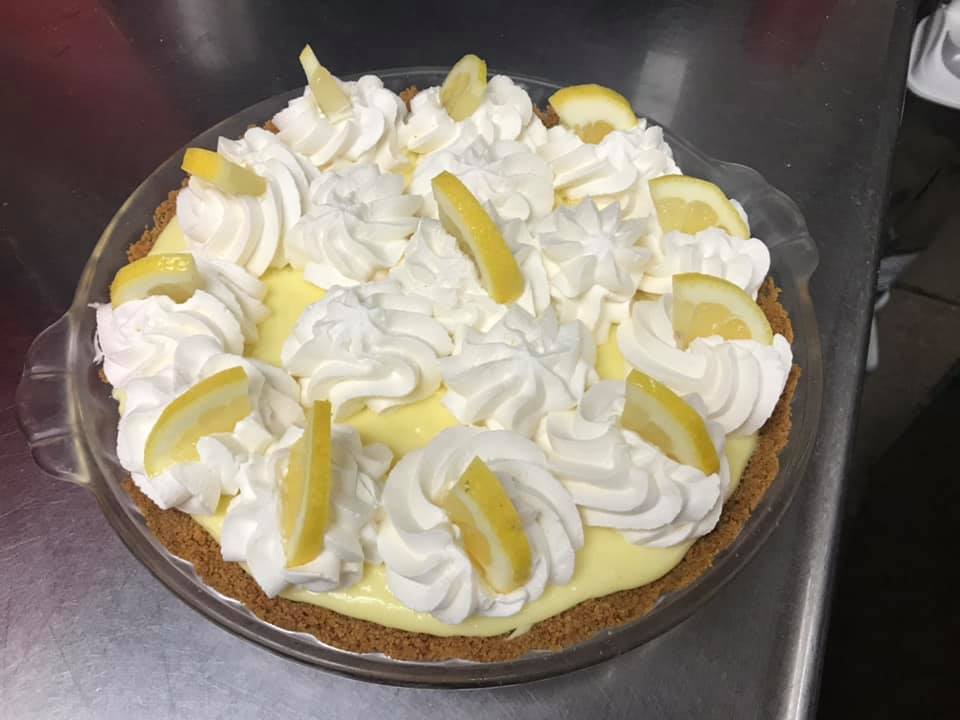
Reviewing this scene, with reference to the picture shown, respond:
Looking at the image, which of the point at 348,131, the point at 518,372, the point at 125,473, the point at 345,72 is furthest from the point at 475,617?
the point at 345,72

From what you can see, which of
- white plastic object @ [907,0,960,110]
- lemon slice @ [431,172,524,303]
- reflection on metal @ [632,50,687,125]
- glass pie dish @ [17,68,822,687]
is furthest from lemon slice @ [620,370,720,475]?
white plastic object @ [907,0,960,110]

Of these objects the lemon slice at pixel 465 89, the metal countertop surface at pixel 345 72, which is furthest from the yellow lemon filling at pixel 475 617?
the lemon slice at pixel 465 89

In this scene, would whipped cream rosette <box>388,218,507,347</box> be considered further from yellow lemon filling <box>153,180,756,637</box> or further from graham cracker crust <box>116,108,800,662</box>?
graham cracker crust <box>116,108,800,662</box>

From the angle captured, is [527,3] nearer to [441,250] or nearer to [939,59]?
[939,59]

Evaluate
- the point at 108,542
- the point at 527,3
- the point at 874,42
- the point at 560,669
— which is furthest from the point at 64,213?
the point at 874,42

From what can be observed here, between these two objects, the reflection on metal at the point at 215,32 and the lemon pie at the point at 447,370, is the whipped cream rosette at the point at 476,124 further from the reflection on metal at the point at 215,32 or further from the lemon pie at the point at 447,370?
the reflection on metal at the point at 215,32

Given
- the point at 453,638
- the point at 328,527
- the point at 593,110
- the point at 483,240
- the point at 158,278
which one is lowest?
the point at 453,638

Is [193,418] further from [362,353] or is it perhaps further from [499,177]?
[499,177]
